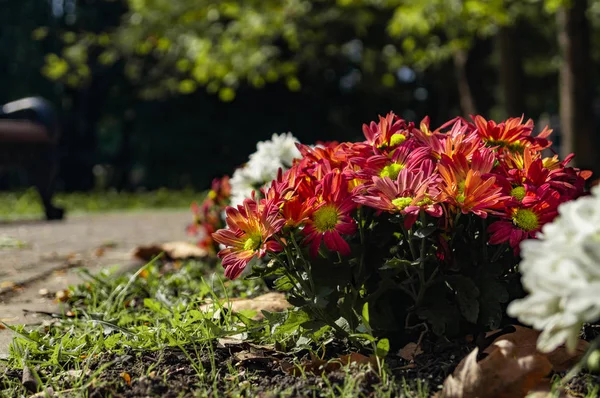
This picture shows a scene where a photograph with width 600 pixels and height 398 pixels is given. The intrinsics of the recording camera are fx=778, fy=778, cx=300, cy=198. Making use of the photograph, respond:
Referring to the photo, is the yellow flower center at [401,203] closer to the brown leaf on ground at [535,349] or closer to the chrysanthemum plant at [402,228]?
the chrysanthemum plant at [402,228]

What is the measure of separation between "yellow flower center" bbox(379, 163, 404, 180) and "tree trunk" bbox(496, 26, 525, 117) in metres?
9.34

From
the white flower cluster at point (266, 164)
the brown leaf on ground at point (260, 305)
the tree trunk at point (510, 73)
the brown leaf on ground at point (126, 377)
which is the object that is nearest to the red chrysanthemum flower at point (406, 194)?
the brown leaf on ground at point (126, 377)

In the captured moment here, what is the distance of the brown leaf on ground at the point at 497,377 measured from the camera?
5.50 ft

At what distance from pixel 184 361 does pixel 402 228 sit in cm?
68

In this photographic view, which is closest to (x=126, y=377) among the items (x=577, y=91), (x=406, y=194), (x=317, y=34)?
(x=406, y=194)

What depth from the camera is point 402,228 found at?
75.6 inches

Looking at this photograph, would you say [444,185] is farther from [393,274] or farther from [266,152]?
[266,152]

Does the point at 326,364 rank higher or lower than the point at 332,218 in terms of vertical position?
lower

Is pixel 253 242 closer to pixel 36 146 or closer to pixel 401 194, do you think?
pixel 401 194

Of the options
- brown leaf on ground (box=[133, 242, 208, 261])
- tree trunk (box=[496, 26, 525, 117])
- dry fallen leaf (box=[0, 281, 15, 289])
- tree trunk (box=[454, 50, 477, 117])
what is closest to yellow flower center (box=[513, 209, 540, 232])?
dry fallen leaf (box=[0, 281, 15, 289])

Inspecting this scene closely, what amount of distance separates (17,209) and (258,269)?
408 inches

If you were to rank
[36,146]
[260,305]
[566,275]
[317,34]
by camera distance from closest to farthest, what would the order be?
1. [566,275]
2. [260,305]
3. [36,146]
4. [317,34]

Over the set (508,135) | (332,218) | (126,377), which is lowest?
(126,377)

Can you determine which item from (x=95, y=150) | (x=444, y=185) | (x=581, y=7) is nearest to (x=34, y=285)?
(x=444, y=185)
